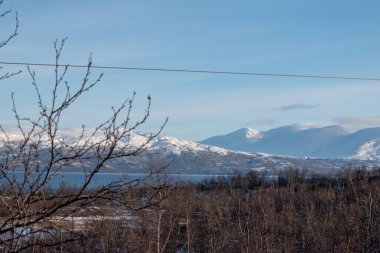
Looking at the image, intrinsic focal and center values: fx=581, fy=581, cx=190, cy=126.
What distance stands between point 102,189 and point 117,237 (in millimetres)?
16589

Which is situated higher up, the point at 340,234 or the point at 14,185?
the point at 14,185

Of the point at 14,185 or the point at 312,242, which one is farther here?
the point at 312,242

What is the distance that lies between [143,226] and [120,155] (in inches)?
652

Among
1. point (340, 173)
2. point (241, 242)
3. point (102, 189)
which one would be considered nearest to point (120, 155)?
point (102, 189)

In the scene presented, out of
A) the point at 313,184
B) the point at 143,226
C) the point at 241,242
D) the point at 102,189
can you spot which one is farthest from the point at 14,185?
the point at 313,184

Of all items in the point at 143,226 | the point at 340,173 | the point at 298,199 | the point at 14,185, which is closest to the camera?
the point at 14,185

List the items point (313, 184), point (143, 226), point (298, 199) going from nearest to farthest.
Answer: point (143, 226)
point (298, 199)
point (313, 184)

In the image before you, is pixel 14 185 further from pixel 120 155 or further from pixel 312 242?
pixel 312 242

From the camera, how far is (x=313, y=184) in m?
44.6

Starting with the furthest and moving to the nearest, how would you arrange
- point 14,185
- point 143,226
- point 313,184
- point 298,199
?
point 313,184 → point 298,199 → point 143,226 → point 14,185

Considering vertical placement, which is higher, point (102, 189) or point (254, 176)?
point (102, 189)

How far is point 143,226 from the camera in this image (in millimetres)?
20078

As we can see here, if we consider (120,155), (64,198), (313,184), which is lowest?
(313,184)

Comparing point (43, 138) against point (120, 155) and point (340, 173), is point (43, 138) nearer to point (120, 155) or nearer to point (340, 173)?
point (120, 155)
